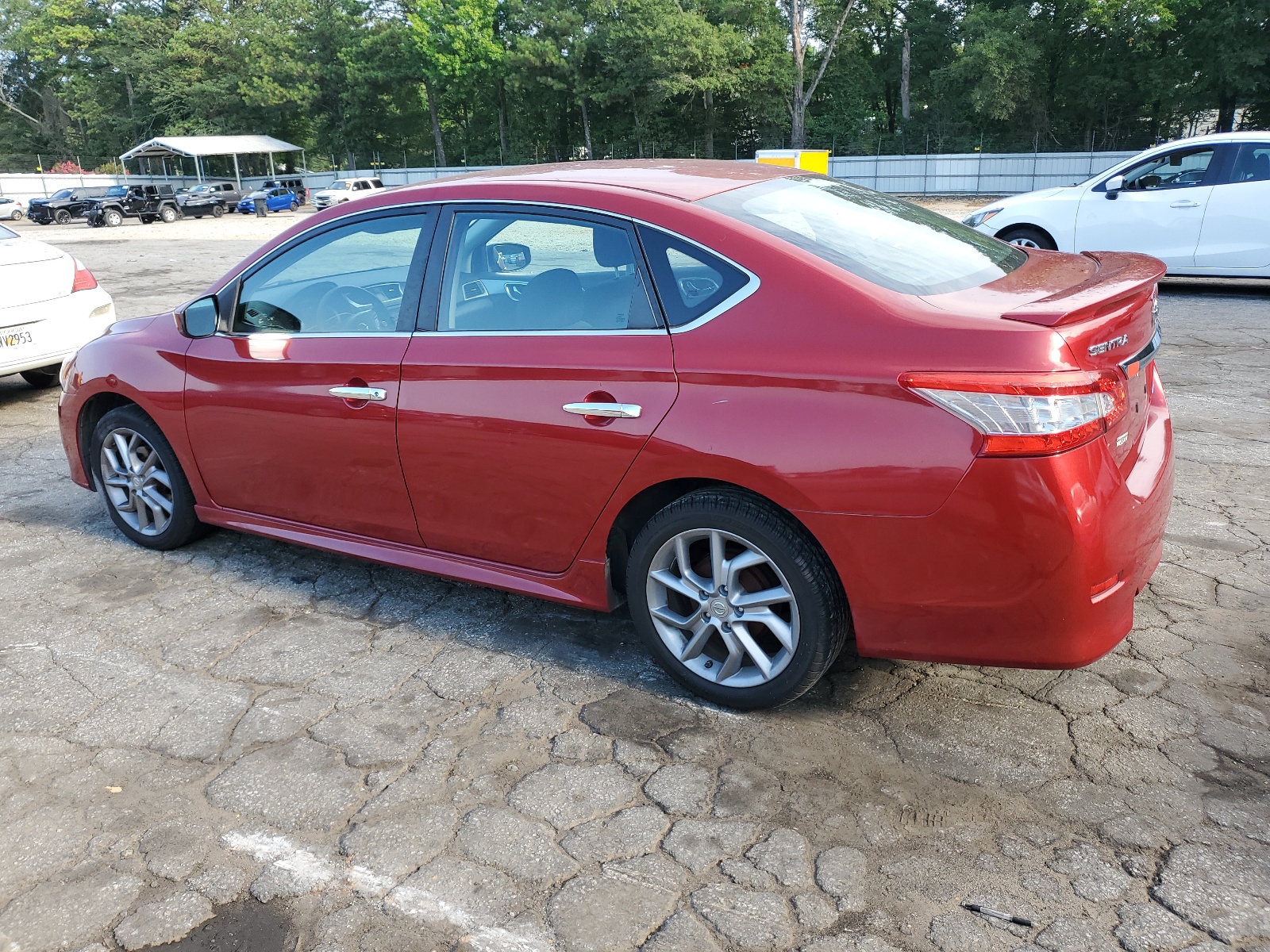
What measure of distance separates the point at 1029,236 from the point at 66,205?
4123 centimetres

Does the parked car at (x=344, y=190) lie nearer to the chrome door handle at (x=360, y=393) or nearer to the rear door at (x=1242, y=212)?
the rear door at (x=1242, y=212)

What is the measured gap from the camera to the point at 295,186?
52.9 metres

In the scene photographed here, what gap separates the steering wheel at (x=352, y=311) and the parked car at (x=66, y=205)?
4162 centimetres

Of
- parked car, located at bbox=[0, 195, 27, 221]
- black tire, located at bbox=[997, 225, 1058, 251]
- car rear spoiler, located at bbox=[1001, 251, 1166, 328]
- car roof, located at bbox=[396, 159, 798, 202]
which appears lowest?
parked car, located at bbox=[0, 195, 27, 221]

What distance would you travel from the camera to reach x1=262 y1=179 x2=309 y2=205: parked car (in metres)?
49.5

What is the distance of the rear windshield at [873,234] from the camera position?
3.05 metres

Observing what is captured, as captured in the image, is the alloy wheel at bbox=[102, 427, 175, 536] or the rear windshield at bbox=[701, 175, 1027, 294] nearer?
the rear windshield at bbox=[701, 175, 1027, 294]

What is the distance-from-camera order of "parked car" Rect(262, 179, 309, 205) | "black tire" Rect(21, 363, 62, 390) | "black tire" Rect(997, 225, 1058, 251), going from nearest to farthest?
"black tire" Rect(21, 363, 62, 390), "black tire" Rect(997, 225, 1058, 251), "parked car" Rect(262, 179, 309, 205)

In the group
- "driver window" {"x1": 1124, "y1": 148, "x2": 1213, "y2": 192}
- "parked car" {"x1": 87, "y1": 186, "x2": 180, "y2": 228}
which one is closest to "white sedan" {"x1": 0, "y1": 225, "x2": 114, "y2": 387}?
"driver window" {"x1": 1124, "y1": 148, "x2": 1213, "y2": 192}

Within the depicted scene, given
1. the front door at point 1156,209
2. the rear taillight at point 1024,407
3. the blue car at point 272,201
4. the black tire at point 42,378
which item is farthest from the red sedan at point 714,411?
the blue car at point 272,201

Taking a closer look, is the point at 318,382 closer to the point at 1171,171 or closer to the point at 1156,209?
the point at 1156,209

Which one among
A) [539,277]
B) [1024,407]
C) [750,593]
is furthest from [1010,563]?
[539,277]

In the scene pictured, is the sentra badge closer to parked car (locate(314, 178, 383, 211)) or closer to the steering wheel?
the steering wheel

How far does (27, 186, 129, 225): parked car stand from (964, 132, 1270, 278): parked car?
128 ft
